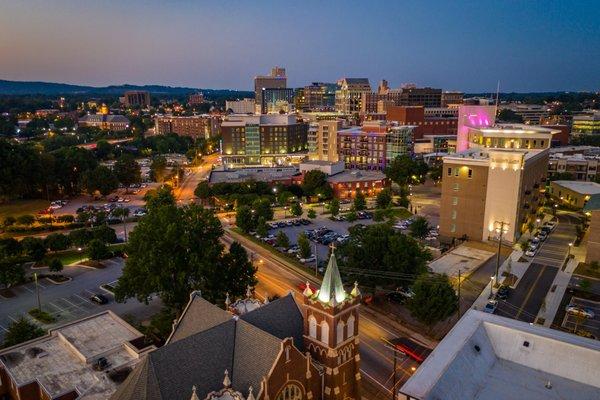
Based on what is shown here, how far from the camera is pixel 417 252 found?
61844 mm

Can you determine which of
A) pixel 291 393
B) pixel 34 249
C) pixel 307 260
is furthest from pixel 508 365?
pixel 34 249

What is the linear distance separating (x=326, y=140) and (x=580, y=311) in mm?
133216

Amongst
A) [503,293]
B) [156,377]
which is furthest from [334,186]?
[156,377]

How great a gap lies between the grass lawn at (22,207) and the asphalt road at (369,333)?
80.2 meters

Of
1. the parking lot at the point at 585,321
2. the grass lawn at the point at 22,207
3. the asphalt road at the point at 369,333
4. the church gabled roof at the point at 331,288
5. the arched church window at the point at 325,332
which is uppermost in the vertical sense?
the church gabled roof at the point at 331,288

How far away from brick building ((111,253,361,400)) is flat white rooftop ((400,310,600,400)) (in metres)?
6.96

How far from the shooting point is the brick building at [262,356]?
3056cm

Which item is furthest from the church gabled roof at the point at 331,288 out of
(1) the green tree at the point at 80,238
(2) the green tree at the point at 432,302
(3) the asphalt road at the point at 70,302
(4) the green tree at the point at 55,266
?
(1) the green tree at the point at 80,238

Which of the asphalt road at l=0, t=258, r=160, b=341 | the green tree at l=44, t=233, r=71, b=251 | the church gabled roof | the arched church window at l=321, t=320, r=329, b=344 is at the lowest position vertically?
the asphalt road at l=0, t=258, r=160, b=341

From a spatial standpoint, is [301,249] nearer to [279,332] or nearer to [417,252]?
[417,252]

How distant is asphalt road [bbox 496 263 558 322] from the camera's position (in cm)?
6075

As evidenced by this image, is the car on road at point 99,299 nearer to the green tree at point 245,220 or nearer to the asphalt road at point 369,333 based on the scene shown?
the asphalt road at point 369,333

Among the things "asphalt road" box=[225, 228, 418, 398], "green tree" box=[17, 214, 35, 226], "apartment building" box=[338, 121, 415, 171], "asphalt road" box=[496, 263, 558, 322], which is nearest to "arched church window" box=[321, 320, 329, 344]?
"asphalt road" box=[225, 228, 418, 398]

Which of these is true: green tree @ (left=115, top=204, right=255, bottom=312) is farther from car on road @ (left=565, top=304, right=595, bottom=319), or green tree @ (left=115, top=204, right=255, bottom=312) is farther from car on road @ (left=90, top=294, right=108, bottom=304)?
car on road @ (left=565, top=304, right=595, bottom=319)
